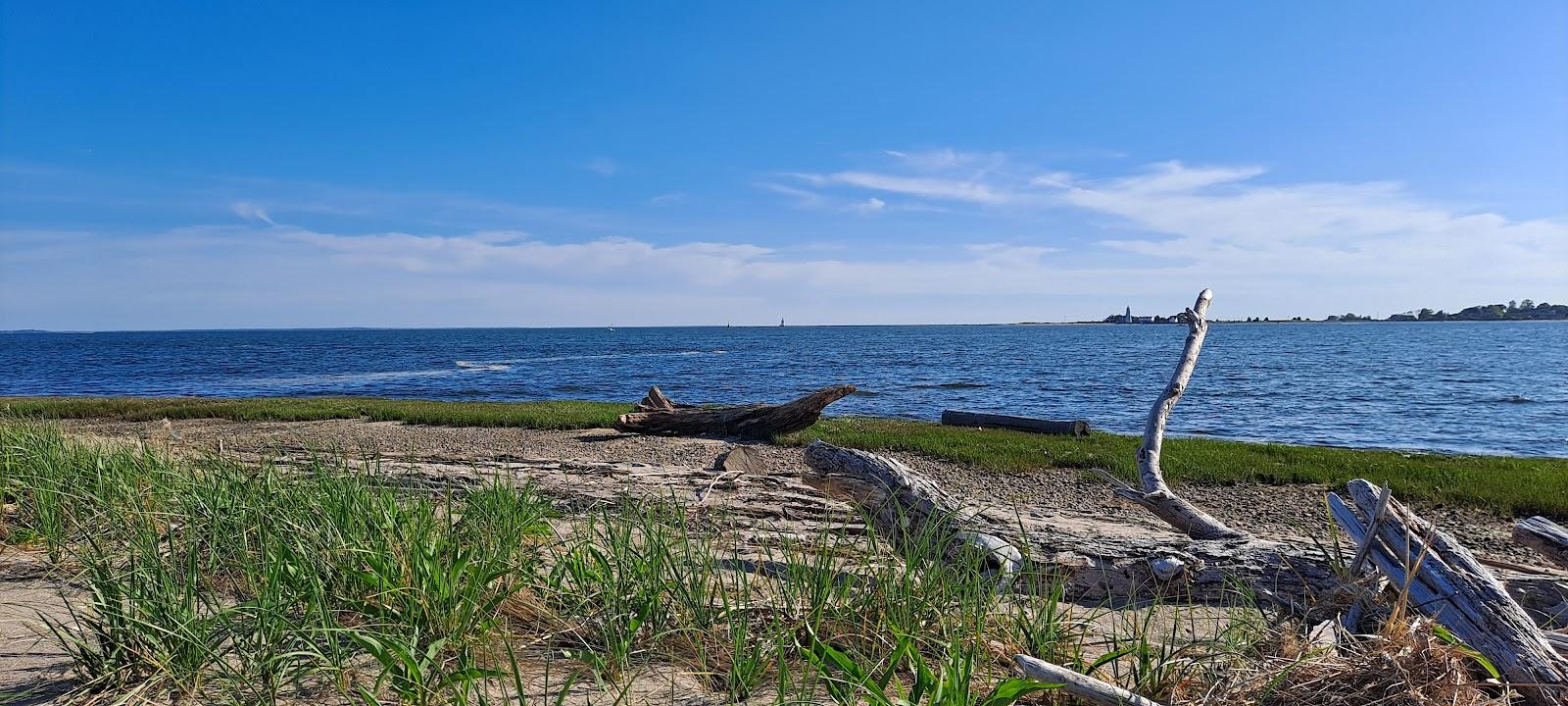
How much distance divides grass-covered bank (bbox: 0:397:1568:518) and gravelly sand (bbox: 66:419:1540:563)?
0.51m

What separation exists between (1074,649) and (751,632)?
1.46 m

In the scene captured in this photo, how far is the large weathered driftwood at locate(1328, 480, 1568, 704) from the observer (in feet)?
11.4

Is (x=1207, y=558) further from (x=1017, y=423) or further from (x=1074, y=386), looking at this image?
(x=1074, y=386)

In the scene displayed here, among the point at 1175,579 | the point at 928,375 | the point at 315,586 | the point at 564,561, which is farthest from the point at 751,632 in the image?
the point at 928,375

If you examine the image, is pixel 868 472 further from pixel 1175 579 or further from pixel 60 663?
pixel 60 663

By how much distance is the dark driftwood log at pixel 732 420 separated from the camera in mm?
17375

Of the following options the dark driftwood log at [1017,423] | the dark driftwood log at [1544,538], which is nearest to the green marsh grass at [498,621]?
the dark driftwood log at [1544,538]

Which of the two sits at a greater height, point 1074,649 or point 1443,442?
point 1074,649

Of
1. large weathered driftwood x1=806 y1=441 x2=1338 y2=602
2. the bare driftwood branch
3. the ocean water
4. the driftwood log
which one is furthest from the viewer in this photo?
the ocean water

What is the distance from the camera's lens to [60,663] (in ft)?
11.5

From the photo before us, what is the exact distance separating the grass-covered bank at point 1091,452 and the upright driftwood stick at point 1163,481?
6.83 ft

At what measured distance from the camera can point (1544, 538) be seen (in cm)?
495

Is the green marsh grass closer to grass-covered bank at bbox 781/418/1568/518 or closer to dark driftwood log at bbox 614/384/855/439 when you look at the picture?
grass-covered bank at bbox 781/418/1568/518

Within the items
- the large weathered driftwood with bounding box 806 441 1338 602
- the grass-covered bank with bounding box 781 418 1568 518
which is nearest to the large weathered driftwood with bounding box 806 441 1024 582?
the large weathered driftwood with bounding box 806 441 1338 602
